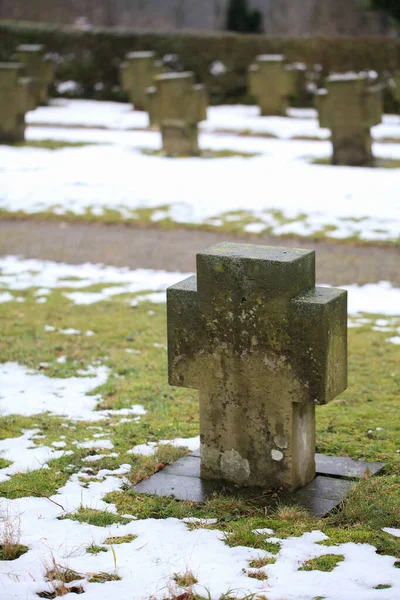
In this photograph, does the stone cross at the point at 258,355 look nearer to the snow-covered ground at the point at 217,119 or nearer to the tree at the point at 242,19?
the snow-covered ground at the point at 217,119

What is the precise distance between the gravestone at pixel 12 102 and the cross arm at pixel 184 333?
13.8 meters

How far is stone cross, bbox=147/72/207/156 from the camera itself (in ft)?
55.6

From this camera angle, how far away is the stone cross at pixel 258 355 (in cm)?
463

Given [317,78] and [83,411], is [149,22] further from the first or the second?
[83,411]

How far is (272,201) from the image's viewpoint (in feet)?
43.9

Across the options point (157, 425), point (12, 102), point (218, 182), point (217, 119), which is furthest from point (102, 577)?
point (217, 119)

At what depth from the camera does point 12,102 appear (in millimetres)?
18188

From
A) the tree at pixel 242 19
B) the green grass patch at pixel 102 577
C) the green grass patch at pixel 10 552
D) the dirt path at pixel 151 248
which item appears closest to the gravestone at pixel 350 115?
the dirt path at pixel 151 248

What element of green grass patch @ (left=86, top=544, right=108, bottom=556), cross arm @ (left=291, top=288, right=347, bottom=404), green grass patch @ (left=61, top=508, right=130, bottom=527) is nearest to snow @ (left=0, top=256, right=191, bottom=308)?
cross arm @ (left=291, top=288, right=347, bottom=404)

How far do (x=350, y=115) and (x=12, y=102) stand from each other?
6.56 m

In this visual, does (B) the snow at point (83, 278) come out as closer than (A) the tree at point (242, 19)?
Yes

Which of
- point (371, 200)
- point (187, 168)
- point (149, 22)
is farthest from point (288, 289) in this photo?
point (149, 22)

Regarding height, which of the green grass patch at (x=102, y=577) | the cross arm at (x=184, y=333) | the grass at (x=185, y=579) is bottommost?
the green grass patch at (x=102, y=577)

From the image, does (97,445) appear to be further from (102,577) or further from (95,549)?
(102,577)
